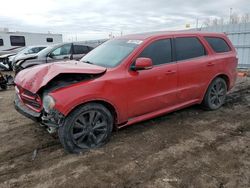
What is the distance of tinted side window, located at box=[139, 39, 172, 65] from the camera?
3.90m

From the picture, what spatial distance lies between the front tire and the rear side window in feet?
9.51

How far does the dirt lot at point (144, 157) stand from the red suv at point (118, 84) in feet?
1.11

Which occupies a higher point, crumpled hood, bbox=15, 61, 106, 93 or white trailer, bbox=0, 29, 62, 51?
white trailer, bbox=0, 29, 62, 51

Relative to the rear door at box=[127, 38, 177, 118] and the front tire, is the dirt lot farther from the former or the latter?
the rear door at box=[127, 38, 177, 118]

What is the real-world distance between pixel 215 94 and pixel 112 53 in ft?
8.67

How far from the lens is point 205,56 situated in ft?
15.3

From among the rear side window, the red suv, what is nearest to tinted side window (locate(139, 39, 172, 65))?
the red suv

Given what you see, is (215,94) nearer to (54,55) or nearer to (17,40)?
(54,55)

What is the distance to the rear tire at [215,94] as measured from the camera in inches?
194

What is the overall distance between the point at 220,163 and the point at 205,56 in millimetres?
2438

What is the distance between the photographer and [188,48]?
4441mm

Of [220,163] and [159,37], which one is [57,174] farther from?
[159,37]

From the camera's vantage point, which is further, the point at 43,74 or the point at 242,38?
the point at 242,38

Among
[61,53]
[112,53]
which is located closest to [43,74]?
[112,53]
